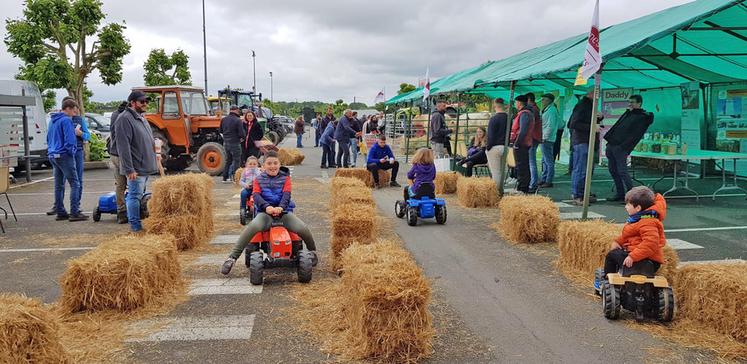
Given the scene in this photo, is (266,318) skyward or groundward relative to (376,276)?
groundward

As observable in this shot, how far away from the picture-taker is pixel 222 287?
5.51 m

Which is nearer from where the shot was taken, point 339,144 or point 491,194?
point 491,194

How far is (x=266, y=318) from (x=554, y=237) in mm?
4427

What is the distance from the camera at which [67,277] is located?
4625mm

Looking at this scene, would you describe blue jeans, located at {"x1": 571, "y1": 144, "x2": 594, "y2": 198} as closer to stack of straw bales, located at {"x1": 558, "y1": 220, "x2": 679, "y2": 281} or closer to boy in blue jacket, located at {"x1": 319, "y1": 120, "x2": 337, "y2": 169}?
stack of straw bales, located at {"x1": 558, "y1": 220, "x2": 679, "y2": 281}

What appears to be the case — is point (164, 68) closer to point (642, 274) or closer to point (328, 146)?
point (328, 146)

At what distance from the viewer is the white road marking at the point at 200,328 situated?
13.9ft

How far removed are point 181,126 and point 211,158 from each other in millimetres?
1280

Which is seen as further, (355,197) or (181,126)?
(181,126)

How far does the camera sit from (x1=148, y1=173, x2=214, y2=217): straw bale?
7.12 metres

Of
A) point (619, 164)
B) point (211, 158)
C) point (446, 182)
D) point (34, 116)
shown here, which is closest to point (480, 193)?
point (446, 182)

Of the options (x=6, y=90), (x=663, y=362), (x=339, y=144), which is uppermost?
(x=6, y=90)

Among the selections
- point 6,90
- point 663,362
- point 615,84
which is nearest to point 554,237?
point 663,362

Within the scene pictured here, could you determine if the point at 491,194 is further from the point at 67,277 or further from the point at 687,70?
the point at 67,277
